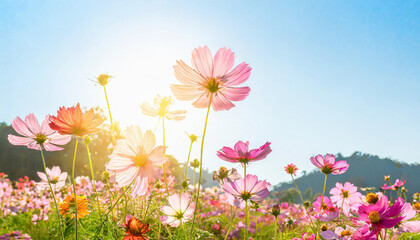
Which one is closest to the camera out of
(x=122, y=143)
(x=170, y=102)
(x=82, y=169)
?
(x=122, y=143)

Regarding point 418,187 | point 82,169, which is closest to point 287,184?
point 418,187

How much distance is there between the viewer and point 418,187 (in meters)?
48.4

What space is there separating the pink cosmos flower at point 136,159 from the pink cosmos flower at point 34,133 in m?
0.28

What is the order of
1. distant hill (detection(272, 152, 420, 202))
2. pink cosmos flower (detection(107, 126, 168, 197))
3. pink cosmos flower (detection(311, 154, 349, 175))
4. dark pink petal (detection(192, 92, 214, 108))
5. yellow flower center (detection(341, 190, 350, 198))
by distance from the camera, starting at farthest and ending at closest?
distant hill (detection(272, 152, 420, 202)) → yellow flower center (detection(341, 190, 350, 198)) → pink cosmos flower (detection(311, 154, 349, 175)) → dark pink petal (detection(192, 92, 214, 108)) → pink cosmos flower (detection(107, 126, 168, 197))

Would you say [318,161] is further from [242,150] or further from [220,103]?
[220,103]

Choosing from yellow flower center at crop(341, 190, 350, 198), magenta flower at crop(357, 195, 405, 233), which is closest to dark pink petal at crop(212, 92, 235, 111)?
magenta flower at crop(357, 195, 405, 233)

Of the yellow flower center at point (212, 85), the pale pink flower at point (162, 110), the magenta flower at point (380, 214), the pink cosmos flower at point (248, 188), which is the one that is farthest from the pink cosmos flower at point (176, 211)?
the magenta flower at point (380, 214)

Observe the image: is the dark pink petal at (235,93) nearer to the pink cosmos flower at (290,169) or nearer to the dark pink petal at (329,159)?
the dark pink petal at (329,159)

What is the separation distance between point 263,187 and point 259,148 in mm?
107

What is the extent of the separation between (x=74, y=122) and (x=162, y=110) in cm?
27

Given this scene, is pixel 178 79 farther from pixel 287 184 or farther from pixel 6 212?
pixel 287 184

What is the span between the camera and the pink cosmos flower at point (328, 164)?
931mm

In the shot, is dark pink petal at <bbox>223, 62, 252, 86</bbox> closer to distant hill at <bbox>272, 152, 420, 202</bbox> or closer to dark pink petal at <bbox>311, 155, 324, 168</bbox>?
dark pink petal at <bbox>311, 155, 324, 168</bbox>

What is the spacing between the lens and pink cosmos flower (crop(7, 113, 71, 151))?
734mm
